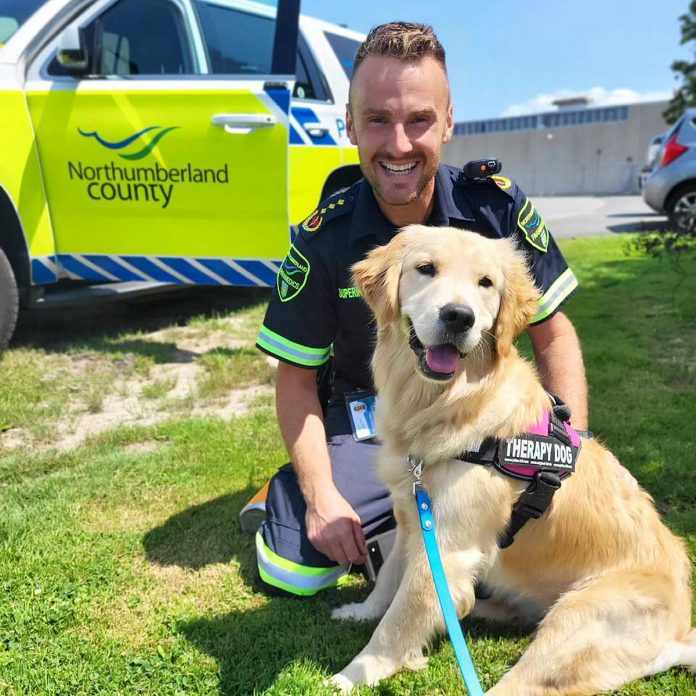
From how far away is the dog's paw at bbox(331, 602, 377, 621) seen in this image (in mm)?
2529

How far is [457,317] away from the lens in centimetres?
200

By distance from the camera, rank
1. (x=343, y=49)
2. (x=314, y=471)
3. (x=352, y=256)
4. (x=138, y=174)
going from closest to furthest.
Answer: (x=314, y=471)
(x=352, y=256)
(x=138, y=174)
(x=343, y=49)

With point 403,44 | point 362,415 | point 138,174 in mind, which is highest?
point 403,44

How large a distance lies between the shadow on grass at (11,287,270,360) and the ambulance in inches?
26.3

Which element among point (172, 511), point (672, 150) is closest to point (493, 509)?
point (172, 511)

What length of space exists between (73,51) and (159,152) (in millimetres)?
862

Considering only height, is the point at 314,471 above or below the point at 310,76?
below

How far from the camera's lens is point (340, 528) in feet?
8.34

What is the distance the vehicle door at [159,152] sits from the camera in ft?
15.1

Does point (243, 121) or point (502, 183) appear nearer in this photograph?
point (502, 183)

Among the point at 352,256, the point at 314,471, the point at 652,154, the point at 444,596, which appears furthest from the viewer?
the point at 652,154

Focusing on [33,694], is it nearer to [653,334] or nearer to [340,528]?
[340,528]

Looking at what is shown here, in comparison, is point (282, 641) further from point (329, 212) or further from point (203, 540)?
point (329, 212)

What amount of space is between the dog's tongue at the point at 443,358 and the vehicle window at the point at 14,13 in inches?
170
